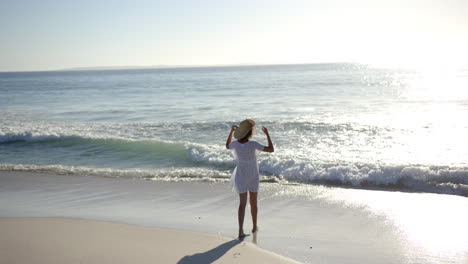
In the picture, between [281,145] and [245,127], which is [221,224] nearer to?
[245,127]

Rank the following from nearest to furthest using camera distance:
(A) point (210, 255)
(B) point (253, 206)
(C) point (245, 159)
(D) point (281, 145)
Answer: (A) point (210, 255) → (C) point (245, 159) → (B) point (253, 206) → (D) point (281, 145)

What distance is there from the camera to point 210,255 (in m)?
5.16

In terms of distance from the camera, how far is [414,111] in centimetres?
2058

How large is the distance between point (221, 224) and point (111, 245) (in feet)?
5.87

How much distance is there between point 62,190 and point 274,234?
17.5 feet

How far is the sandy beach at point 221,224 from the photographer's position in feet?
17.2

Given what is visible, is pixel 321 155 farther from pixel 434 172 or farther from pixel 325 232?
pixel 325 232

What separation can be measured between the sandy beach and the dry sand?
Answer: 0.01 m

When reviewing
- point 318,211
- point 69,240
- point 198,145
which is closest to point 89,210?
point 69,240

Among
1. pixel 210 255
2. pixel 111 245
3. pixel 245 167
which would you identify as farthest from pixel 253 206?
pixel 111 245

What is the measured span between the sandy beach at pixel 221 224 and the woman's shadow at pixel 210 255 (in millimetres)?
25

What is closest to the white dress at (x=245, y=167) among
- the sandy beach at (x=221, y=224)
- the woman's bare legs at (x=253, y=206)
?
the woman's bare legs at (x=253, y=206)

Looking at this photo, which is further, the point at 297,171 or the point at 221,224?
the point at 297,171

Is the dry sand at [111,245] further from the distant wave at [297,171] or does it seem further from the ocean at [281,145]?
the distant wave at [297,171]
